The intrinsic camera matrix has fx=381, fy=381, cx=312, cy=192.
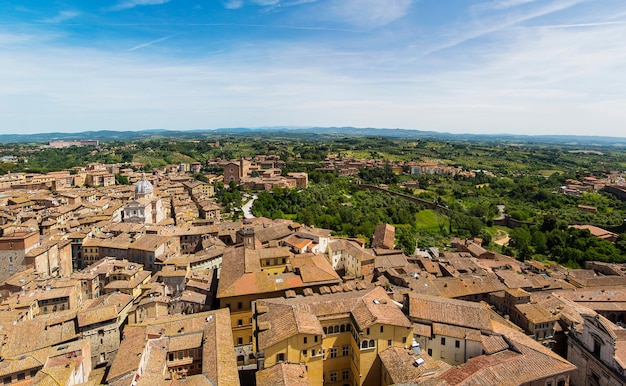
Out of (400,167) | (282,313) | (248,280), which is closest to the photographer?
(282,313)

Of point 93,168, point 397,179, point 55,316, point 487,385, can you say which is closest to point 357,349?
point 487,385

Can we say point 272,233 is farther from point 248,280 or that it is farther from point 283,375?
point 283,375

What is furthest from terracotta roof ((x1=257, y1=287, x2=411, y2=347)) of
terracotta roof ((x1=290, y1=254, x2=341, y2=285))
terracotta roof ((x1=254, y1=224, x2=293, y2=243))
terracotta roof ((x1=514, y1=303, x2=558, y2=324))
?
terracotta roof ((x1=254, y1=224, x2=293, y2=243))

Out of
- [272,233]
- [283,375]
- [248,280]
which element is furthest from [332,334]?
[272,233]

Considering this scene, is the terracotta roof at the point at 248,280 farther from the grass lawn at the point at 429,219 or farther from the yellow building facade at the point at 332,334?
the grass lawn at the point at 429,219

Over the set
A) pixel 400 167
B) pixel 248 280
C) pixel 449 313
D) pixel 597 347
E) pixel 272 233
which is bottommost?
pixel 597 347

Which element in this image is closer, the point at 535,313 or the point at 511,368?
the point at 511,368

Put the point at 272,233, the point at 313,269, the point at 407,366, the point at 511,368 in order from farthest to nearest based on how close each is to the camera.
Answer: the point at 272,233, the point at 313,269, the point at 407,366, the point at 511,368

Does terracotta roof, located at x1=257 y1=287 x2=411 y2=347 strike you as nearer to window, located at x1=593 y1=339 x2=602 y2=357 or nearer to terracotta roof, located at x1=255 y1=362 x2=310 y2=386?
terracotta roof, located at x1=255 y1=362 x2=310 y2=386

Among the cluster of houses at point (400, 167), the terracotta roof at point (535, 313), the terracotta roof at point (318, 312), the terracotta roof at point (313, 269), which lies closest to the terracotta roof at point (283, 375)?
the terracotta roof at point (318, 312)

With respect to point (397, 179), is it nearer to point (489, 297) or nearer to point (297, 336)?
point (489, 297)
